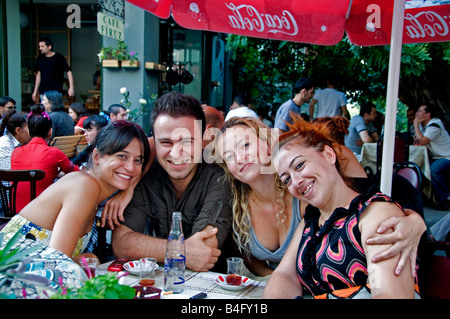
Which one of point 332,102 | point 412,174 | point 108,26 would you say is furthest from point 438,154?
point 108,26

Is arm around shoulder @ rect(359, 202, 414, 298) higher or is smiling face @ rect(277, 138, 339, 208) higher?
smiling face @ rect(277, 138, 339, 208)

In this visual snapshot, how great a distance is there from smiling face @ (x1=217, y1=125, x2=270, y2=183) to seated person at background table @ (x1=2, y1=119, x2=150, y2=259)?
0.52 meters

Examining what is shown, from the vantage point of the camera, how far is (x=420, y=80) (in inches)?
364

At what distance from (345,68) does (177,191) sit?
984cm

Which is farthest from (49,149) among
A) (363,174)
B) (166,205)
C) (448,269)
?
(448,269)

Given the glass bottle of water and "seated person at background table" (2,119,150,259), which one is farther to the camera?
"seated person at background table" (2,119,150,259)

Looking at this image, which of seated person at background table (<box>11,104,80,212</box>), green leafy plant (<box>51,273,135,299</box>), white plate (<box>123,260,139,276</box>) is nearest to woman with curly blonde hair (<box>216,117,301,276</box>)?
white plate (<box>123,260,139,276</box>)

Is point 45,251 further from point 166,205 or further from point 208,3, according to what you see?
point 208,3

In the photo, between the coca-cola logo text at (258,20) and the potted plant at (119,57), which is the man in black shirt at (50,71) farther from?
the coca-cola logo text at (258,20)

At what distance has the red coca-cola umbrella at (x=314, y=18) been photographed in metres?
3.10

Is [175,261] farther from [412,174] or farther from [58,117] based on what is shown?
[58,117]

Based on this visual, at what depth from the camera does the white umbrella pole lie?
256cm

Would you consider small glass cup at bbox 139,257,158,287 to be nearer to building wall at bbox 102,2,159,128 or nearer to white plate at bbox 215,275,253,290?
white plate at bbox 215,275,253,290

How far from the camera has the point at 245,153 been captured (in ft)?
7.61
